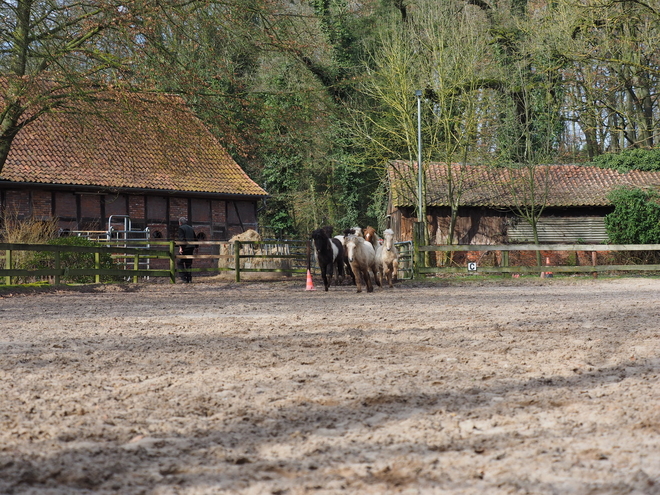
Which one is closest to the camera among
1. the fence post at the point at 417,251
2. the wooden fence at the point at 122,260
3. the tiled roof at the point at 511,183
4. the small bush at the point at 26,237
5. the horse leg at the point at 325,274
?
the wooden fence at the point at 122,260

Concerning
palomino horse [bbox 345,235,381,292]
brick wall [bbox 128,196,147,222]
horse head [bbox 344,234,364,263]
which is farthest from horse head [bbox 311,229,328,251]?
brick wall [bbox 128,196,147,222]

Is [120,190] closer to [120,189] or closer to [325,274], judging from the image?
[120,189]

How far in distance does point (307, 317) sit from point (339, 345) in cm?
363

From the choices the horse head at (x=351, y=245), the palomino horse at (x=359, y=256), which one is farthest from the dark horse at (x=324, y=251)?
the horse head at (x=351, y=245)

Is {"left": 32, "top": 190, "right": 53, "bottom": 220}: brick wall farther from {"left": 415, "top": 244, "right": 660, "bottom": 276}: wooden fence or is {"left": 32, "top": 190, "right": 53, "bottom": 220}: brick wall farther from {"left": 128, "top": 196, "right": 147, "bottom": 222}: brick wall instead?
{"left": 415, "top": 244, "right": 660, "bottom": 276}: wooden fence

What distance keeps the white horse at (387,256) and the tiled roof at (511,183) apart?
52.2 ft

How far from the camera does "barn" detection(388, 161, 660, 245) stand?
39219 mm

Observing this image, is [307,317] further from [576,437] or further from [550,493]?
[550,493]

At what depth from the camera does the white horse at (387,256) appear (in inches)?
851

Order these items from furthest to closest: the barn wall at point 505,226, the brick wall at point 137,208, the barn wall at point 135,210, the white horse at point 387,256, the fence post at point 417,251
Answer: the barn wall at point 505,226
the brick wall at point 137,208
the barn wall at point 135,210
the fence post at point 417,251
the white horse at point 387,256

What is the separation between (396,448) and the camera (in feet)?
13.7

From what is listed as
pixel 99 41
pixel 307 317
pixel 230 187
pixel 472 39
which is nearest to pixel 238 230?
pixel 230 187

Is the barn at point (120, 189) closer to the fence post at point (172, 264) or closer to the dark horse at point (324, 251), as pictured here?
the fence post at point (172, 264)

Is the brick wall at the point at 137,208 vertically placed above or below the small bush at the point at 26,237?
above
